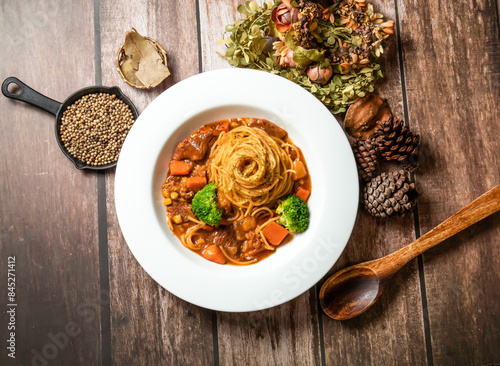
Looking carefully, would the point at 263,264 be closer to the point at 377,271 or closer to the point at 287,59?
the point at 377,271

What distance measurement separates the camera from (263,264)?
2660 millimetres

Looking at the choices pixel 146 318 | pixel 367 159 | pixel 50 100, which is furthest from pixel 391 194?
pixel 50 100

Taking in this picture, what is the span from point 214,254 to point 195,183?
542 millimetres

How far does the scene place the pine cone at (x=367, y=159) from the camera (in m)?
2.86

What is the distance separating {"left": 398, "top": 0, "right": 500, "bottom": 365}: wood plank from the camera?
310cm

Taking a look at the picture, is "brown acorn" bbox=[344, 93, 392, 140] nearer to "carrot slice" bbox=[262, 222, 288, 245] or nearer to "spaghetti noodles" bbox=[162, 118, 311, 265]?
"spaghetti noodles" bbox=[162, 118, 311, 265]

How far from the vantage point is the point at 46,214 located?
301 centimetres

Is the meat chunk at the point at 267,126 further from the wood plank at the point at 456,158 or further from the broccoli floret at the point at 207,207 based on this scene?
the wood plank at the point at 456,158

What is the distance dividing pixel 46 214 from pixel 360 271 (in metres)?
2.60

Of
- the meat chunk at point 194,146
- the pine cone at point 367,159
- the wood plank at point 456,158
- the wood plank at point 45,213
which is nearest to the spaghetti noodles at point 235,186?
the meat chunk at point 194,146

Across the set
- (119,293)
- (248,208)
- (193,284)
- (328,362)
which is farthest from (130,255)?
(328,362)

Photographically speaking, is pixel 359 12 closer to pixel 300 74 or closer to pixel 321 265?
pixel 300 74

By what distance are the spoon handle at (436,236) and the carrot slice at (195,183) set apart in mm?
1501

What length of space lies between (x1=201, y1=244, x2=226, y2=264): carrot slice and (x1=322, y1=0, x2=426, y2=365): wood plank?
1031 millimetres
